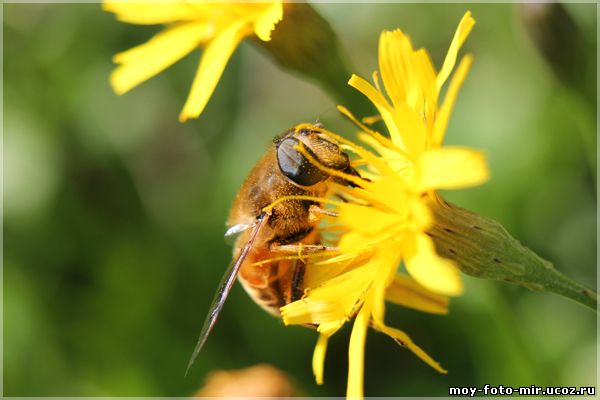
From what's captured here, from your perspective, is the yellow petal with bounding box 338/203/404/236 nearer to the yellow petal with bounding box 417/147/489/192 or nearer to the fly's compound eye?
the yellow petal with bounding box 417/147/489/192

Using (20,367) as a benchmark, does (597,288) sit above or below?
above

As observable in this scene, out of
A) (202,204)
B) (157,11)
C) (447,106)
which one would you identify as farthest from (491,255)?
(202,204)

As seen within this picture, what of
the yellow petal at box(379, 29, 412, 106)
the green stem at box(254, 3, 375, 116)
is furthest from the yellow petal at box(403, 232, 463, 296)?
the green stem at box(254, 3, 375, 116)

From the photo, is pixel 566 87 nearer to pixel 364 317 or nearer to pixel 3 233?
pixel 364 317

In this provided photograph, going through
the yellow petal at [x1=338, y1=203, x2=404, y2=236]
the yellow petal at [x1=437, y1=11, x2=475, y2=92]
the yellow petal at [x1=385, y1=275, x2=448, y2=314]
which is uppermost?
the yellow petal at [x1=437, y1=11, x2=475, y2=92]

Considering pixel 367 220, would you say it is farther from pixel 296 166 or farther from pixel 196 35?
pixel 196 35

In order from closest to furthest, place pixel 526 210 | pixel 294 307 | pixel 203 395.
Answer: pixel 294 307, pixel 203 395, pixel 526 210

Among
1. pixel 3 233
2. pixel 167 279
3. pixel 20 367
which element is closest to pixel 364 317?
pixel 167 279
